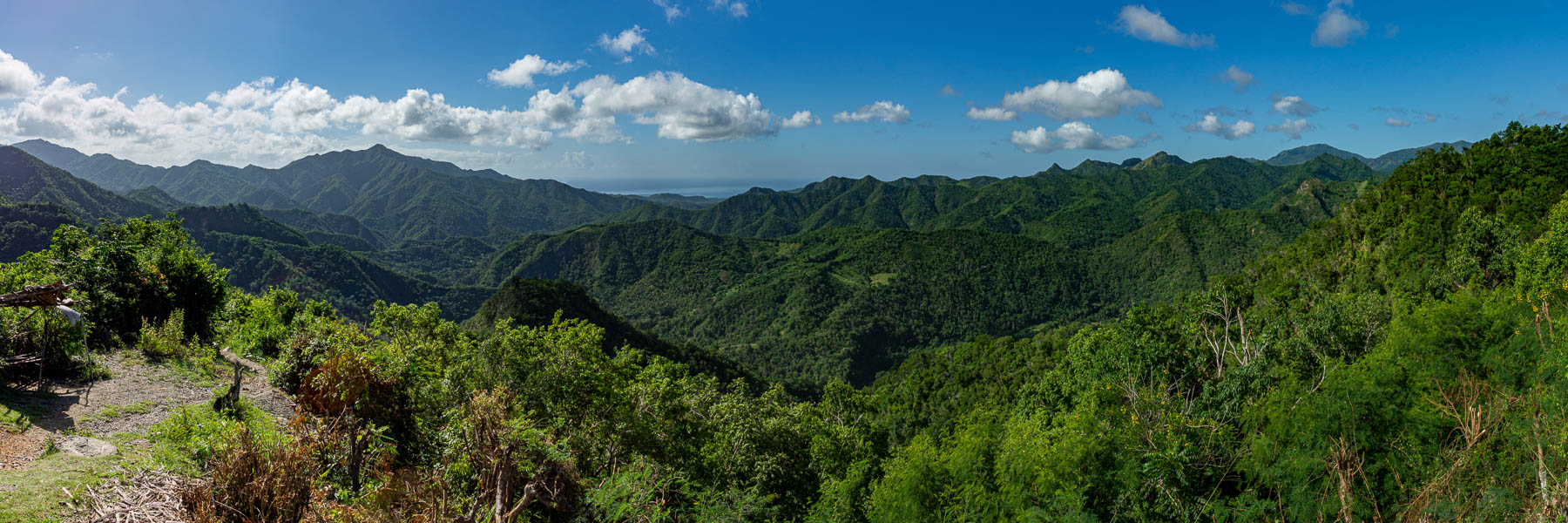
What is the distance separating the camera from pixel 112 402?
44.8 ft

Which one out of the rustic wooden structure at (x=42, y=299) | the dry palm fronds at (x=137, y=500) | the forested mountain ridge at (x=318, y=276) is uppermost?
the rustic wooden structure at (x=42, y=299)

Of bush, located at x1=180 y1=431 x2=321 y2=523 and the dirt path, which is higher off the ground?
bush, located at x1=180 y1=431 x2=321 y2=523

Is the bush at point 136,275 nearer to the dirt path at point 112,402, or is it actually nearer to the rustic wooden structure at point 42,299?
the dirt path at point 112,402

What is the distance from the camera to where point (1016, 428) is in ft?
60.8

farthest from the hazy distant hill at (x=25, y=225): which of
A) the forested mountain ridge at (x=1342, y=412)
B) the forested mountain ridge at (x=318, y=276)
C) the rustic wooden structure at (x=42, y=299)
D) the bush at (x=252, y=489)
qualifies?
the forested mountain ridge at (x=1342, y=412)

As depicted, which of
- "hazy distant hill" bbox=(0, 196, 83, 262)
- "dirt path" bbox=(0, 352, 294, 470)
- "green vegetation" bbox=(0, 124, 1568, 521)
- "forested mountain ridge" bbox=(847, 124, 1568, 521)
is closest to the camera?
"green vegetation" bbox=(0, 124, 1568, 521)

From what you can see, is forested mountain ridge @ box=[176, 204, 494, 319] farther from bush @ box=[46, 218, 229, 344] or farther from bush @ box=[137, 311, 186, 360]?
bush @ box=[137, 311, 186, 360]

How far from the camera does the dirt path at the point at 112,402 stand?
420 inches

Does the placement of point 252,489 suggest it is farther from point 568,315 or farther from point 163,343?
point 568,315

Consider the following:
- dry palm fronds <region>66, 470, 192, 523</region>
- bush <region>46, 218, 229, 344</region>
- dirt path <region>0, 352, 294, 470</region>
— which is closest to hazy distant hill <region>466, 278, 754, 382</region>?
bush <region>46, 218, 229, 344</region>

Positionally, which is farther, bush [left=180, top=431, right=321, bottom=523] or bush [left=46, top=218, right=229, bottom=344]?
bush [left=46, top=218, right=229, bottom=344]

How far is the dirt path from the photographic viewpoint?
10664 millimetres

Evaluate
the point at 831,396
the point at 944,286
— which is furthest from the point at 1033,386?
the point at 944,286

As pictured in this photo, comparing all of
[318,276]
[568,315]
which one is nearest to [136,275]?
[568,315]
